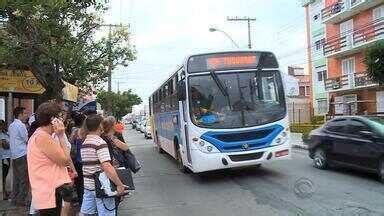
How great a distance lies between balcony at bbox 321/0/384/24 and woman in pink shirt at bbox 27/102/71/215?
3664 cm

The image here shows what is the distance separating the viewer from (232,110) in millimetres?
13094

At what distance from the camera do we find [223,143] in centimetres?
1290

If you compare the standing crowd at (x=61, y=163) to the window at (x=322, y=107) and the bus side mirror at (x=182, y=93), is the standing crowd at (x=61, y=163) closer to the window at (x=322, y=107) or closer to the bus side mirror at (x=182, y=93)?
the bus side mirror at (x=182, y=93)

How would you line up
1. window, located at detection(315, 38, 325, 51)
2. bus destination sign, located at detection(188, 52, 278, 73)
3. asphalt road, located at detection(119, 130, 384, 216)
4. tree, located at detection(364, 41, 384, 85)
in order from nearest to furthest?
asphalt road, located at detection(119, 130, 384, 216) < bus destination sign, located at detection(188, 52, 278, 73) < tree, located at detection(364, 41, 384, 85) < window, located at detection(315, 38, 325, 51)

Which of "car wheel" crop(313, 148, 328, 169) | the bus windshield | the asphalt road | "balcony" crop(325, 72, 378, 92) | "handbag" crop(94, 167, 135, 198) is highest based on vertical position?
"balcony" crop(325, 72, 378, 92)

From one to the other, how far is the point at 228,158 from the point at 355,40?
3184 cm

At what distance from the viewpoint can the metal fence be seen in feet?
166

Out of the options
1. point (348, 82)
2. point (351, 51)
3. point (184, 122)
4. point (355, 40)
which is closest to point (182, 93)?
point (184, 122)

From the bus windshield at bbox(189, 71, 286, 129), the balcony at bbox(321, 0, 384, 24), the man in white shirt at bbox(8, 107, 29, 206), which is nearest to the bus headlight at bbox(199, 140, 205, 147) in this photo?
the bus windshield at bbox(189, 71, 286, 129)

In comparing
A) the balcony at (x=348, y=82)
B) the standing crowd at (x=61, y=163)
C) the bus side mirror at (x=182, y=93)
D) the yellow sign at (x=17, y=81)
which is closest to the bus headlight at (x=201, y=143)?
the bus side mirror at (x=182, y=93)

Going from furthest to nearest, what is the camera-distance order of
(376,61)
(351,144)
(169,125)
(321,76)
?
1. (321,76)
2. (376,61)
3. (169,125)
4. (351,144)

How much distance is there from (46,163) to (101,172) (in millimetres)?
870
